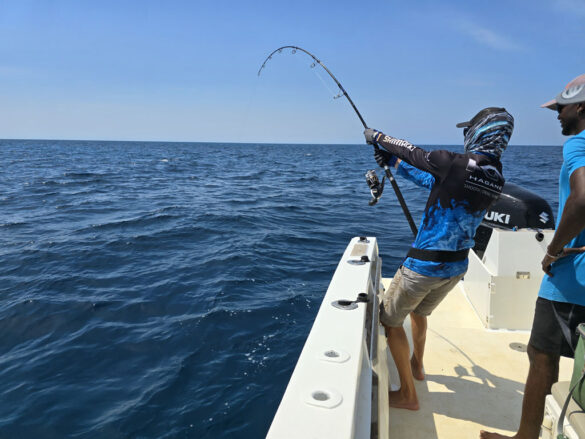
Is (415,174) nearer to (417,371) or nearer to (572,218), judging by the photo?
(572,218)

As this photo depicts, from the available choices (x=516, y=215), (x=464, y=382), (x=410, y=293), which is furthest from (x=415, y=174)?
(x=516, y=215)

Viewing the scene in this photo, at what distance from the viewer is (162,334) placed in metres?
4.17

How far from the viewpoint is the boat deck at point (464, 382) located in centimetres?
224

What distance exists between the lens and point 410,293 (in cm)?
212

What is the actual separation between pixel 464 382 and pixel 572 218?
158 cm

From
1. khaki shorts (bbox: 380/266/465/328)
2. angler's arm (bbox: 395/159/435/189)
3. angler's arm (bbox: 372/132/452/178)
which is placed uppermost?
angler's arm (bbox: 372/132/452/178)

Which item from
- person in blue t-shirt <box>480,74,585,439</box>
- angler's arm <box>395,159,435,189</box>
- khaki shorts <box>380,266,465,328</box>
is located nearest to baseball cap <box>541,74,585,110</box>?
person in blue t-shirt <box>480,74,585,439</box>

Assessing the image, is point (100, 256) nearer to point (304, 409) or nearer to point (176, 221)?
point (176, 221)

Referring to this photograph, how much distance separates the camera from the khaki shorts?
2094 mm

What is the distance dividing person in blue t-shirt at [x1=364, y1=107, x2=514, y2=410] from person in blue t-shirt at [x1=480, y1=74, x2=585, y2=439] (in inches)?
11.7

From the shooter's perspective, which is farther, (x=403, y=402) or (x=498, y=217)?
(x=498, y=217)

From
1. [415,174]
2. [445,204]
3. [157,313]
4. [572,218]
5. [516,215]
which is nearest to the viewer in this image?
[572,218]

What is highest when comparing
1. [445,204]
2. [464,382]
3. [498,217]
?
[445,204]

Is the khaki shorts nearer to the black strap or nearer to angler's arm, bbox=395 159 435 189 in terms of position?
the black strap
